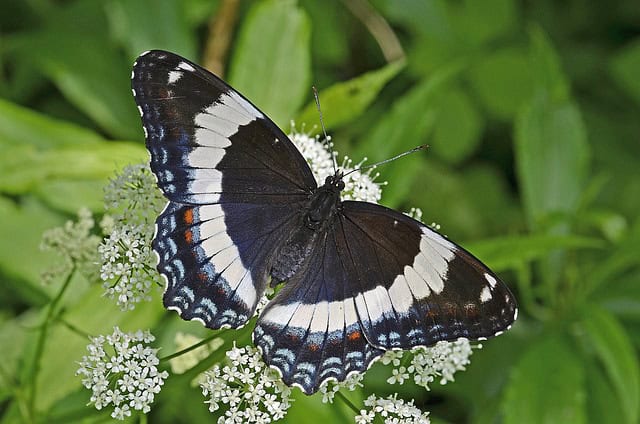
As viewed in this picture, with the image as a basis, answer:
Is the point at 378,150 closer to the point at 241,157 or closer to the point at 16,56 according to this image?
the point at 241,157

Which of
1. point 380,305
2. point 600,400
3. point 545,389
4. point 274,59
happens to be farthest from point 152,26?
point 600,400

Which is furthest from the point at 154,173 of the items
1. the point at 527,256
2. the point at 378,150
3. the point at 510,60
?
the point at 510,60

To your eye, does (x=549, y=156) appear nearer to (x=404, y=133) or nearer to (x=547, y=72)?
(x=547, y=72)

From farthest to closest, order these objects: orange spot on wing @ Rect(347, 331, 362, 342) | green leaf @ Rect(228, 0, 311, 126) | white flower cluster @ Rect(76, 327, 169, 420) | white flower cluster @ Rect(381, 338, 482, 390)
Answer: green leaf @ Rect(228, 0, 311, 126), white flower cluster @ Rect(381, 338, 482, 390), orange spot on wing @ Rect(347, 331, 362, 342), white flower cluster @ Rect(76, 327, 169, 420)

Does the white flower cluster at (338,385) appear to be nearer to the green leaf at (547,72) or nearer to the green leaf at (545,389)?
the green leaf at (545,389)

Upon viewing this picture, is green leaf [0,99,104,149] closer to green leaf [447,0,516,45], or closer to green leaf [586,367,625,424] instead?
green leaf [447,0,516,45]

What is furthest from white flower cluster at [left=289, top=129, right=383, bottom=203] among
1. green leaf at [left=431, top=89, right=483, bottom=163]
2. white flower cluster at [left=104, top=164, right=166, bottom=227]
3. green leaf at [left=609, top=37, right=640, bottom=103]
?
green leaf at [left=609, top=37, right=640, bottom=103]

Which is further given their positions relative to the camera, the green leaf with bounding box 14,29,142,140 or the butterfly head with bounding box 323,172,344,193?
the green leaf with bounding box 14,29,142,140

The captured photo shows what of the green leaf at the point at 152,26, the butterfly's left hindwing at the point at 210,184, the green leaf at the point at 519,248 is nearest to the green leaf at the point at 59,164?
the butterfly's left hindwing at the point at 210,184
